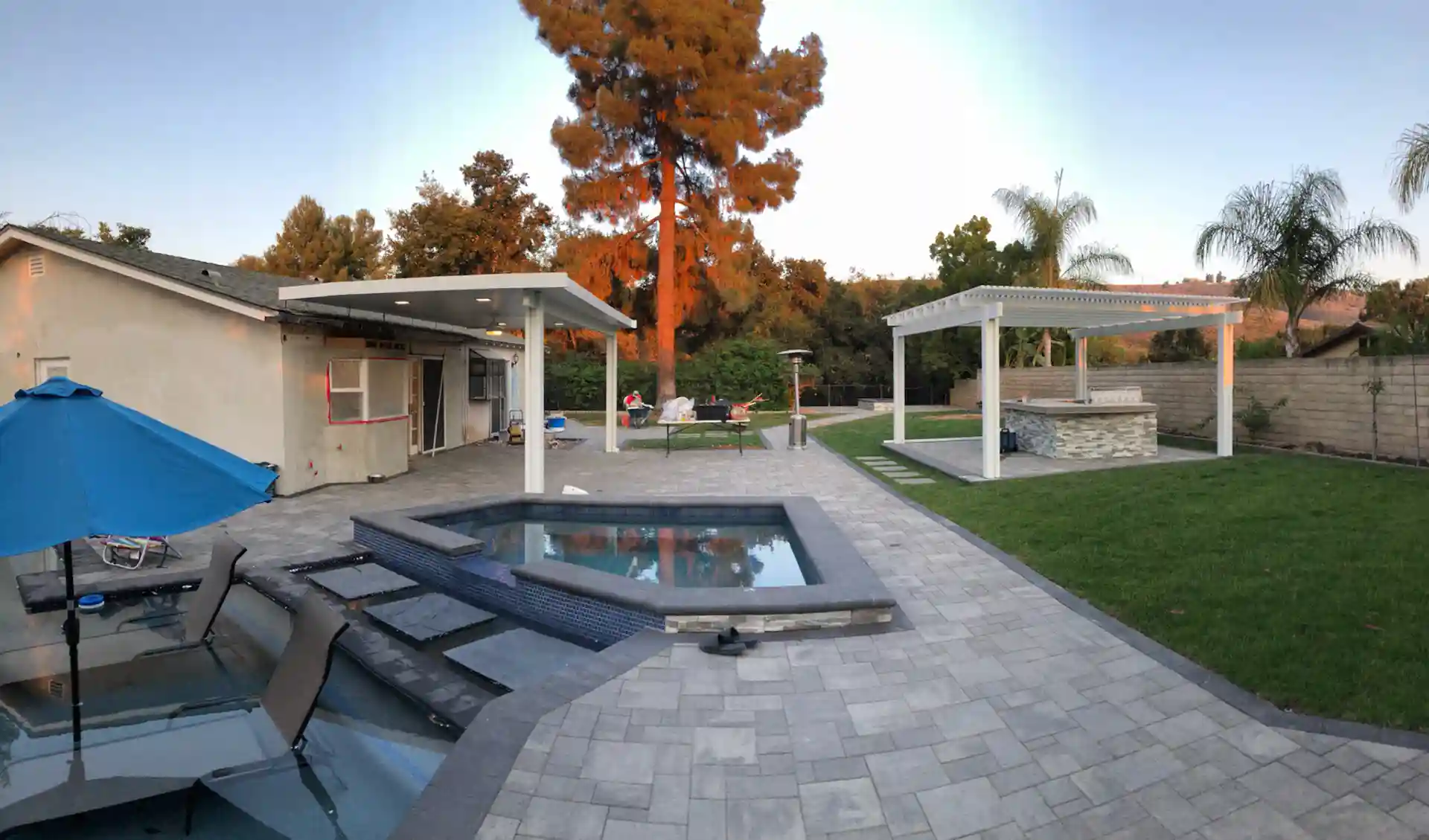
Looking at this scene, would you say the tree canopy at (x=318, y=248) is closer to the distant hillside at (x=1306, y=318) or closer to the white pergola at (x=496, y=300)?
the white pergola at (x=496, y=300)

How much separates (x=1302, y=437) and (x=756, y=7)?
2003cm

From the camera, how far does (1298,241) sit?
51.0ft

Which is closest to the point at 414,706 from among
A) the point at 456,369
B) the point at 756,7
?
the point at 456,369

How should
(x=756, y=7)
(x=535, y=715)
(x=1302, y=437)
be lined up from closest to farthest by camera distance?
1. (x=535, y=715)
2. (x=1302, y=437)
3. (x=756, y=7)

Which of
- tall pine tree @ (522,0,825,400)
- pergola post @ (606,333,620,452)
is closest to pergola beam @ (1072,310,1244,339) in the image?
pergola post @ (606,333,620,452)

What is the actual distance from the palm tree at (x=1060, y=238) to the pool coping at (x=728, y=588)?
2187cm

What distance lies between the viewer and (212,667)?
4.54 meters

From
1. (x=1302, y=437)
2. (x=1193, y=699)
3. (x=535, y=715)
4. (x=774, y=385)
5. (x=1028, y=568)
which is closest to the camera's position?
(x=535, y=715)

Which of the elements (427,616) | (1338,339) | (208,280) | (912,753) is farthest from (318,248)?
(1338,339)

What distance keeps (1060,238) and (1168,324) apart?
12196 millimetres

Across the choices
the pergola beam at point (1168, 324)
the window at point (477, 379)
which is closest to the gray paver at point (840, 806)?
the pergola beam at point (1168, 324)

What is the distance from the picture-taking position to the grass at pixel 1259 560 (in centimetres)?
394

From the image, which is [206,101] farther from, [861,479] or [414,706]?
[414,706]

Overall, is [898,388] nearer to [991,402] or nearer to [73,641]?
[991,402]
